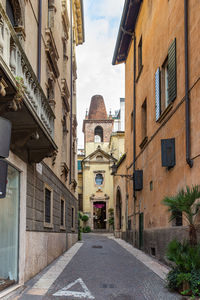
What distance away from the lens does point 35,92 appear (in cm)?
775

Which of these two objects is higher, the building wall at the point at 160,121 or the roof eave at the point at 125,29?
the roof eave at the point at 125,29

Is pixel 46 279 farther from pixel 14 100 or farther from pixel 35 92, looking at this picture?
pixel 14 100

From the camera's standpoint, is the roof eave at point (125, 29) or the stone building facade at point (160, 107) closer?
the stone building facade at point (160, 107)

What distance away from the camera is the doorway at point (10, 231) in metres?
7.54

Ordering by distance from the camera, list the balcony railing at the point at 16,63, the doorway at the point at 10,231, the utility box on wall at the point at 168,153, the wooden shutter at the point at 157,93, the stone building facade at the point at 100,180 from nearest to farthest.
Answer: the balcony railing at the point at 16,63
the doorway at the point at 10,231
the utility box on wall at the point at 168,153
the wooden shutter at the point at 157,93
the stone building facade at the point at 100,180

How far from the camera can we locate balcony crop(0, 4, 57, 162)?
17.7 feet

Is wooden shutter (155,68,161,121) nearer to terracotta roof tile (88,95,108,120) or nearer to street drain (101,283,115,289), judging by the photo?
street drain (101,283,115,289)

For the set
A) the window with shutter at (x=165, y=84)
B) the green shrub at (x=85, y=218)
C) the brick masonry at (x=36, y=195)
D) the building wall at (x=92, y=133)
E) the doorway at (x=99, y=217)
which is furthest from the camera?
the building wall at (x=92, y=133)

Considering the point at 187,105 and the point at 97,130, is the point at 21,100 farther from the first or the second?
the point at 97,130

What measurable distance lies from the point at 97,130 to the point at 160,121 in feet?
147

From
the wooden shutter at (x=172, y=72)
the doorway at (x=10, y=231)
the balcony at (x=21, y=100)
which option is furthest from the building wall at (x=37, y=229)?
the wooden shutter at (x=172, y=72)

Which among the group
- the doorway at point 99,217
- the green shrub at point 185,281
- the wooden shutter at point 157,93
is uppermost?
the wooden shutter at point 157,93

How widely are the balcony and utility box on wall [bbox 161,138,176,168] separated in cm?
345

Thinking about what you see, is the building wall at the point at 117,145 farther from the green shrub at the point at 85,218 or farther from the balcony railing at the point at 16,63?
the balcony railing at the point at 16,63
